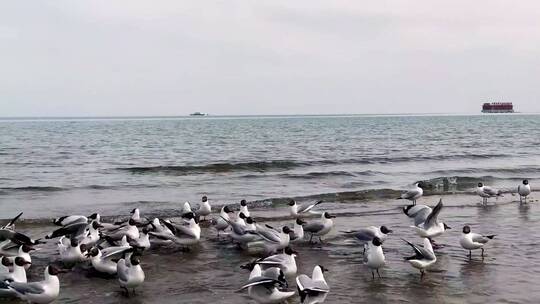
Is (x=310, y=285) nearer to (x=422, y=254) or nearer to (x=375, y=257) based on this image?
(x=375, y=257)

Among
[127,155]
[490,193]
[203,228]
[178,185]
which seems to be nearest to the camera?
[203,228]

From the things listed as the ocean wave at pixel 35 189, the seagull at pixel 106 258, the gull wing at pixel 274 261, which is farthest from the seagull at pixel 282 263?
the ocean wave at pixel 35 189

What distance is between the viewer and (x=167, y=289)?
985 centimetres

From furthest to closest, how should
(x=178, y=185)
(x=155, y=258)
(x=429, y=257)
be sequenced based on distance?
(x=178, y=185) < (x=155, y=258) < (x=429, y=257)

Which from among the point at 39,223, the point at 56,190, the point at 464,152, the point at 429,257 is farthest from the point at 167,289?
the point at 464,152

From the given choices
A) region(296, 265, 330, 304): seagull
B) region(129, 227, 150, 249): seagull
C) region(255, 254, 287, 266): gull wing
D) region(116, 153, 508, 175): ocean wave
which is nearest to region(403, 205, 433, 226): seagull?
region(255, 254, 287, 266): gull wing

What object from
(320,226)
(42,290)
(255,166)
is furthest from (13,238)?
(255,166)

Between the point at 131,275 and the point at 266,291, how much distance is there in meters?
2.38

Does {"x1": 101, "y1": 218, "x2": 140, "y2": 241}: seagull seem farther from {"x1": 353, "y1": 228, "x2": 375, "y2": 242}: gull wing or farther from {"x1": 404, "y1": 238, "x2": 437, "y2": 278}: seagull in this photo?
{"x1": 404, "y1": 238, "x2": 437, "y2": 278}: seagull

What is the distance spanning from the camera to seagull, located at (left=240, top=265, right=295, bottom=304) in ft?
27.3

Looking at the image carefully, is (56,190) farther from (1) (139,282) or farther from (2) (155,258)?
(1) (139,282)

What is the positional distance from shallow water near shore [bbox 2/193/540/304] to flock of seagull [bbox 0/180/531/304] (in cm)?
27

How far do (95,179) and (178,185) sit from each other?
419cm

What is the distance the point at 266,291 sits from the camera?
27.7 feet
